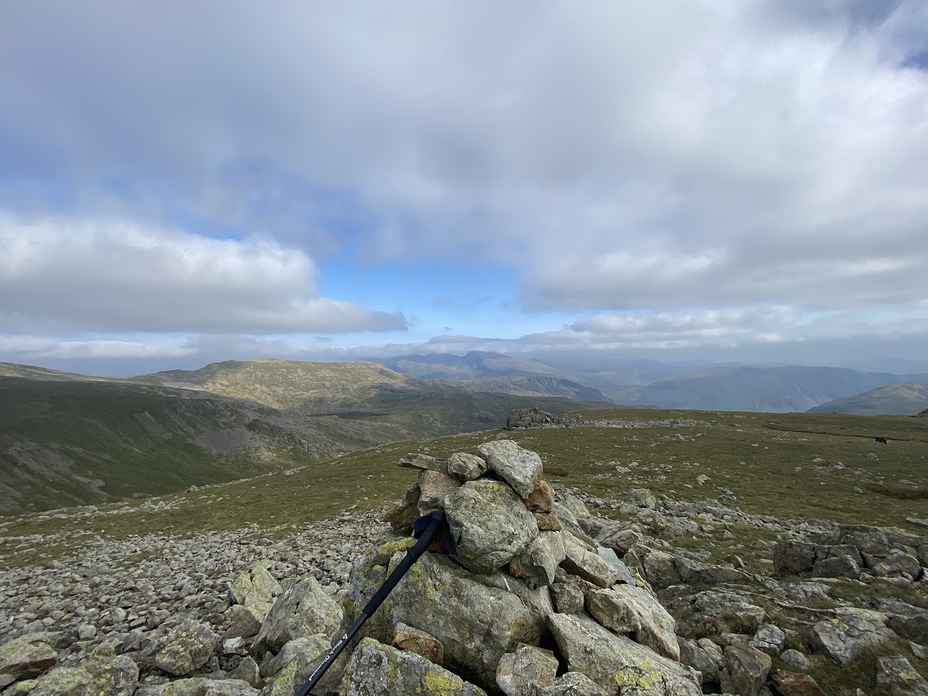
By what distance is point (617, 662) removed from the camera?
333 inches

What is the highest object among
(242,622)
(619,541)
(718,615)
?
(619,541)

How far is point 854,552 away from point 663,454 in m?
35.2

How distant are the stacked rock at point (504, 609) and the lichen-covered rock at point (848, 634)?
4.28 m

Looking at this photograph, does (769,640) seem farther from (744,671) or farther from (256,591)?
(256,591)

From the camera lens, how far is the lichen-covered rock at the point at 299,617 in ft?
40.7

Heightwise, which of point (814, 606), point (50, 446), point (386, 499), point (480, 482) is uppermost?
point (480, 482)

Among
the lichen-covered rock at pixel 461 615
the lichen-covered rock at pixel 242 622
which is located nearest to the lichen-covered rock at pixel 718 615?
the lichen-covered rock at pixel 461 615

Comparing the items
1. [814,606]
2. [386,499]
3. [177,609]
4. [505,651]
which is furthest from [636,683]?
[386,499]

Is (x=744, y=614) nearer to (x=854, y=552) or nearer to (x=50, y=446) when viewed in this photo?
(x=854, y=552)

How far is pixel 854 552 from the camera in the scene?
1677 cm

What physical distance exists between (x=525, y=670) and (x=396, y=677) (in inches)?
101

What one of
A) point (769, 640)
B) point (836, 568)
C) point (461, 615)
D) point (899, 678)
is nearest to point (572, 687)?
point (461, 615)

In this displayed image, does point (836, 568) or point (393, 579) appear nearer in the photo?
point (393, 579)

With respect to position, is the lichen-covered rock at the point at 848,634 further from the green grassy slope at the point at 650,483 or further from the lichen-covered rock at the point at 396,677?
the green grassy slope at the point at 650,483
